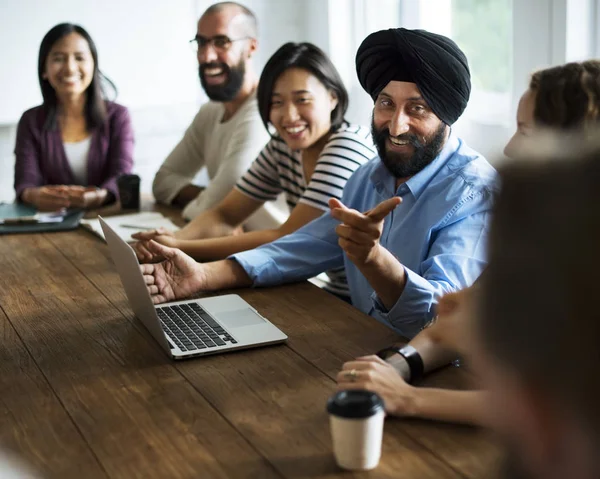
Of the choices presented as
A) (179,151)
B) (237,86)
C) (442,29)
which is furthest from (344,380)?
(442,29)

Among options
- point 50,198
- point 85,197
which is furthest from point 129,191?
point 50,198

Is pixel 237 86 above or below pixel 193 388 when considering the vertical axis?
above

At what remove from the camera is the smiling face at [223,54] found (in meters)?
3.35

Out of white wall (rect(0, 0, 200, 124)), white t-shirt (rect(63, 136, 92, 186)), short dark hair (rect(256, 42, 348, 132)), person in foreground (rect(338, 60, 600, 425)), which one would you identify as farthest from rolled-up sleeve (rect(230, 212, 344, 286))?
white wall (rect(0, 0, 200, 124))

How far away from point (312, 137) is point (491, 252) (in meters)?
1.97

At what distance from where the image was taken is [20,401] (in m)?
1.49

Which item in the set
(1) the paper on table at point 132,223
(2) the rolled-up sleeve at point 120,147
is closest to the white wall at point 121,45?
(2) the rolled-up sleeve at point 120,147

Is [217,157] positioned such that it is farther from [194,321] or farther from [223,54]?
[194,321]

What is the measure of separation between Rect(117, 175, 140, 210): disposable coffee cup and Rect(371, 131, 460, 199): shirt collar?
4.68 feet

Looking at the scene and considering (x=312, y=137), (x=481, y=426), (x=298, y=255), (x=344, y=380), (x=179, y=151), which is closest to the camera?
(x=481, y=426)

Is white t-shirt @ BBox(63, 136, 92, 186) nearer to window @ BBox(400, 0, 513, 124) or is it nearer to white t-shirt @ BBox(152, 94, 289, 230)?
white t-shirt @ BBox(152, 94, 289, 230)

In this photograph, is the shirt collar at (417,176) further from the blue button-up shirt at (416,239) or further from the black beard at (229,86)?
the black beard at (229,86)

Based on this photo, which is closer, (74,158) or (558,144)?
(558,144)

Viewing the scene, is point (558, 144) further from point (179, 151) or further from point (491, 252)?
point (179, 151)
